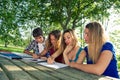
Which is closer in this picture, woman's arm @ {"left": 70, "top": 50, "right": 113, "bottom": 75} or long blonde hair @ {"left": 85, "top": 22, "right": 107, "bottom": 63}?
woman's arm @ {"left": 70, "top": 50, "right": 113, "bottom": 75}

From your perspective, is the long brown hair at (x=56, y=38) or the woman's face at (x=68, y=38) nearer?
the woman's face at (x=68, y=38)

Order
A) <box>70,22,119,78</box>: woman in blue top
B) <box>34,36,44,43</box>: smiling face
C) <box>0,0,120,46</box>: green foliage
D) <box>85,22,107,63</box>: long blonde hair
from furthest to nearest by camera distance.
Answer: <box>0,0,120,46</box>: green foliage, <box>34,36,44,43</box>: smiling face, <box>85,22,107,63</box>: long blonde hair, <box>70,22,119,78</box>: woman in blue top

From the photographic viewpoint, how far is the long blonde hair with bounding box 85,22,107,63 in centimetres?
385

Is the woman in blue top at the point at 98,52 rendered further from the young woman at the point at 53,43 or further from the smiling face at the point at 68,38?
the young woman at the point at 53,43

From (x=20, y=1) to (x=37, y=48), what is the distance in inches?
558

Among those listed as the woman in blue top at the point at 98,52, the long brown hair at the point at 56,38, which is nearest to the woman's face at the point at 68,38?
the long brown hair at the point at 56,38

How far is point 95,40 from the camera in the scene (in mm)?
3859

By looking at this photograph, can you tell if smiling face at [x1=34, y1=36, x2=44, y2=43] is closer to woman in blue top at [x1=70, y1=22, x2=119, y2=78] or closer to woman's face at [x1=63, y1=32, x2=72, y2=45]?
woman's face at [x1=63, y1=32, x2=72, y2=45]

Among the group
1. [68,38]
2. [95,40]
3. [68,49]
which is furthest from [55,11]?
[95,40]

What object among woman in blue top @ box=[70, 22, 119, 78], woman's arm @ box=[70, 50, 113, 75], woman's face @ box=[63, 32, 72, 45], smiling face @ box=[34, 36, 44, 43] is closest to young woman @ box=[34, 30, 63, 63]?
smiling face @ box=[34, 36, 44, 43]

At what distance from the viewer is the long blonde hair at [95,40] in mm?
3852

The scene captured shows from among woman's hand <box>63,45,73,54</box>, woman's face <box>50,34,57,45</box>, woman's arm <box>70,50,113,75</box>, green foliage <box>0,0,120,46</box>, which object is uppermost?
green foliage <box>0,0,120,46</box>

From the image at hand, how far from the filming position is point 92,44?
3.87 metres

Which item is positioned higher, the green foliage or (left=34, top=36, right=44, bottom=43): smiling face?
the green foliage
